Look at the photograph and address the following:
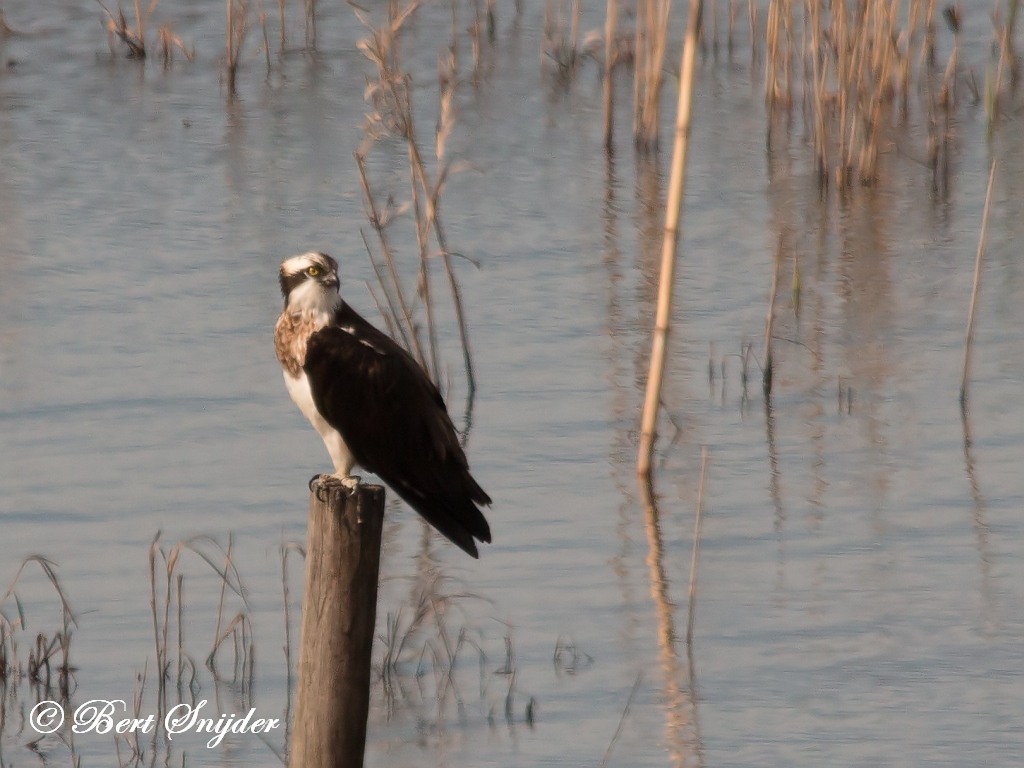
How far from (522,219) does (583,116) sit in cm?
Answer: 330

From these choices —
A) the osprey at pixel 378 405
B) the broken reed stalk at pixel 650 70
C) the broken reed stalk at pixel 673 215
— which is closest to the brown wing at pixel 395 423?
the osprey at pixel 378 405

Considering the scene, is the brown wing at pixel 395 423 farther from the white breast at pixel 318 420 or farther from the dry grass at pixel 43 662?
the dry grass at pixel 43 662

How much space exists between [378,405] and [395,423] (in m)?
0.06

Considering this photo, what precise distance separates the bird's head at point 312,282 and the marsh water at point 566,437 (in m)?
1.14

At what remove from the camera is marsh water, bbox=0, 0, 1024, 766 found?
19.0 feet

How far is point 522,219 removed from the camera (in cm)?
1240

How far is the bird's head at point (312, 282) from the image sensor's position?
15.8ft

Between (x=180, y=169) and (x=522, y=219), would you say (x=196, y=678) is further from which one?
(x=180, y=169)

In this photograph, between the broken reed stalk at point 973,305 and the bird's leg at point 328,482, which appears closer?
the bird's leg at point 328,482

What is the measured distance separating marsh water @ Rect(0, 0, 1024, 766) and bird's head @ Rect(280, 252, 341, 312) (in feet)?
3.74

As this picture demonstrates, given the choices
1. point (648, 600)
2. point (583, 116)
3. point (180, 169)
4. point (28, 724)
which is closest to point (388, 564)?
point (648, 600)
